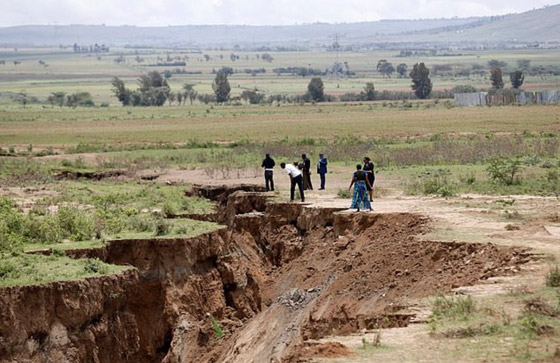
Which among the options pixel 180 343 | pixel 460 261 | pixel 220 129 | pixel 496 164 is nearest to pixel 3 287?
pixel 180 343

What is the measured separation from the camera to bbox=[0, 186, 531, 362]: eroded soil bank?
69.4ft

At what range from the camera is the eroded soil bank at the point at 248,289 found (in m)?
21.1

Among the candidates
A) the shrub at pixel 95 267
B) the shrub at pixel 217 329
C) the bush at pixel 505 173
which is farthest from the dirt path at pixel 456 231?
the shrub at pixel 95 267

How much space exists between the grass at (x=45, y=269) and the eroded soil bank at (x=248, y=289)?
278 mm

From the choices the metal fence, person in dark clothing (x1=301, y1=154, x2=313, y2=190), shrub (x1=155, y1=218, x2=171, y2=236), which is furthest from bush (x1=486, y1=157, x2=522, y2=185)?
the metal fence

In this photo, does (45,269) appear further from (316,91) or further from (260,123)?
(316,91)

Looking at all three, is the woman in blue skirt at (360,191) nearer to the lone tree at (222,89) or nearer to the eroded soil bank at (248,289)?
the eroded soil bank at (248,289)

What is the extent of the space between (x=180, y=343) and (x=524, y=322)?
10904 mm

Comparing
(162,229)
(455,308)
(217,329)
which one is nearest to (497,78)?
(162,229)

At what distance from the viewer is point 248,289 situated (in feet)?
95.0

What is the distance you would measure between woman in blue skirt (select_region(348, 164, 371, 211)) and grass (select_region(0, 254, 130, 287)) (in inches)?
265

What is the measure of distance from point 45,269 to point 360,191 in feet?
28.6

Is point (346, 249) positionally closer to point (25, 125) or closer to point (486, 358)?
point (486, 358)

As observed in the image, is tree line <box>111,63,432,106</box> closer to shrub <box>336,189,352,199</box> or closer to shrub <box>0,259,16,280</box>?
shrub <box>336,189,352,199</box>
